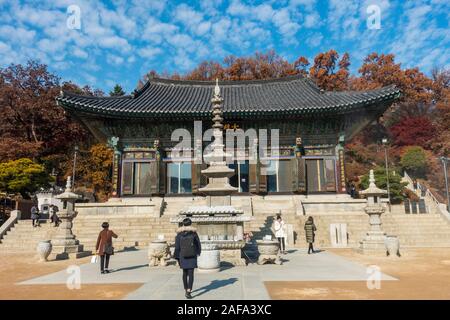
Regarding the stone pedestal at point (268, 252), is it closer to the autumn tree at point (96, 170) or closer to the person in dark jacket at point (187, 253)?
the person in dark jacket at point (187, 253)

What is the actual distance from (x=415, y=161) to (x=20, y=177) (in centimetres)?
4043

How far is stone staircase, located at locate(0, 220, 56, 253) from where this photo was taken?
596 inches

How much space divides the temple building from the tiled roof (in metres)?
0.09

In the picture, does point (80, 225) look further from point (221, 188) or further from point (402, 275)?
point (402, 275)

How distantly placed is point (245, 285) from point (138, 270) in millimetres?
3709

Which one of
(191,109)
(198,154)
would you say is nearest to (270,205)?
(198,154)

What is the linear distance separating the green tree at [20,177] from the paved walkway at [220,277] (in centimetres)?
1796

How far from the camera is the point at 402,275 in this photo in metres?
8.08

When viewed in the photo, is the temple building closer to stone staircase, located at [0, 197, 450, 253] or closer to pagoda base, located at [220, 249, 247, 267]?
stone staircase, located at [0, 197, 450, 253]

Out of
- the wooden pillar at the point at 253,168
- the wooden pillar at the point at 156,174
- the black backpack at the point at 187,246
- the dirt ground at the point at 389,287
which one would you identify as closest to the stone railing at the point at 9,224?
the wooden pillar at the point at 156,174

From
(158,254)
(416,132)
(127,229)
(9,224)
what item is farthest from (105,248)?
(416,132)

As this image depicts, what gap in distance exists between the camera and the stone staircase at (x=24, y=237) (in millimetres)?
15150
